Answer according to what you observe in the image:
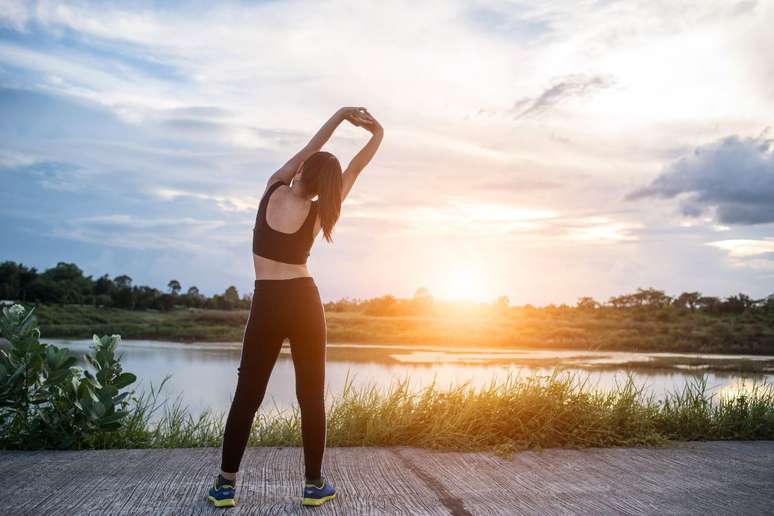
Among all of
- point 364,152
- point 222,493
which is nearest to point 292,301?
point 364,152

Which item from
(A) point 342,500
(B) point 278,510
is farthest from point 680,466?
(B) point 278,510

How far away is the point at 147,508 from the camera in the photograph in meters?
3.32

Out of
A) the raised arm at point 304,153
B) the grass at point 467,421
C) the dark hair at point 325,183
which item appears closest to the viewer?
the dark hair at point 325,183

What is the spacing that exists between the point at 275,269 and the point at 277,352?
44 cm

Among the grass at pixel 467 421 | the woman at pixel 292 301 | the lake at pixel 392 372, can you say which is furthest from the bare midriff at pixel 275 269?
the lake at pixel 392 372

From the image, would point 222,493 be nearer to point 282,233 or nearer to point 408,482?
point 408,482

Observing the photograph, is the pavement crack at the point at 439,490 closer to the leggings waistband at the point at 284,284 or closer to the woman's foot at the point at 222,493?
the woman's foot at the point at 222,493

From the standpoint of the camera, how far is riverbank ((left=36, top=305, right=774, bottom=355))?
22.3 metres

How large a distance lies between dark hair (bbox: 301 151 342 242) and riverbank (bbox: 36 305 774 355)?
1983 centimetres

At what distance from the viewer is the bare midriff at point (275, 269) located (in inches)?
130

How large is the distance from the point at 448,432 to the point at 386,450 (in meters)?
0.49

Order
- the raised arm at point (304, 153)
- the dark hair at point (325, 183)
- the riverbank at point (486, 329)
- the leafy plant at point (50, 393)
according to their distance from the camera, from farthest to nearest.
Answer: the riverbank at point (486, 329), the leafy plant at point (50, 393), the raised arm at point (304, 153), the dark hair at point (325, 183)

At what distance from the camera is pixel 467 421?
195 inches

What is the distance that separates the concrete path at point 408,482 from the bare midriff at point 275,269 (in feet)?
3.83
